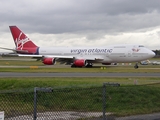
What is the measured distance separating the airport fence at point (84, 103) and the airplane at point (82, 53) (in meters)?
31.3

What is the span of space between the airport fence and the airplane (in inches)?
1232

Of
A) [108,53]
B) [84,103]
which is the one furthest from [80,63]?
[84,103]

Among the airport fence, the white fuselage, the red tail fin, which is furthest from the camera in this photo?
the red tail fin

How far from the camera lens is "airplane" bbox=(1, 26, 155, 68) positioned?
159 feet

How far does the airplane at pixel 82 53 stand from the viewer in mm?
48562

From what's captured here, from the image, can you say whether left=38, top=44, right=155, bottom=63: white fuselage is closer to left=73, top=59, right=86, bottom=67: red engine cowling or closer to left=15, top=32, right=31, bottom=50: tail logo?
left=73, top=59, right=86, bottom=67: red engine cowling

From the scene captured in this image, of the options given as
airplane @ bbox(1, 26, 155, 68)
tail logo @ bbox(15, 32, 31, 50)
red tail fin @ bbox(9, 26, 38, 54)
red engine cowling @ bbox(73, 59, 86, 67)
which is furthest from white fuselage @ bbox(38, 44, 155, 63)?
tail logo @ bbox(15, 32, 31, 50)

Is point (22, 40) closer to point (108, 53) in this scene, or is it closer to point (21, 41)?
point (21, 41)

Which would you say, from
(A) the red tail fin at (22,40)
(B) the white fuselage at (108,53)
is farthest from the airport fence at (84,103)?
(A) the red tail fin at (22,40)

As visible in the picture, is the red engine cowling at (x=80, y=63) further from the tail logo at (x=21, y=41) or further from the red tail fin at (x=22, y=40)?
the tail logo at (x=21, y=41)

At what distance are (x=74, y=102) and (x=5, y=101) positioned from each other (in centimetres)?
332

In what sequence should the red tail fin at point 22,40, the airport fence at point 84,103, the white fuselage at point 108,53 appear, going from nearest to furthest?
the airport fence at point 84,103, the white fuselage at point 108,53, the red tail fin at point 22,40

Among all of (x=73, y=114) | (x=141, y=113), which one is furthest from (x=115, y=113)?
(x=73, y=114)

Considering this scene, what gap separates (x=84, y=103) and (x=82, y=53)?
3930 cm
